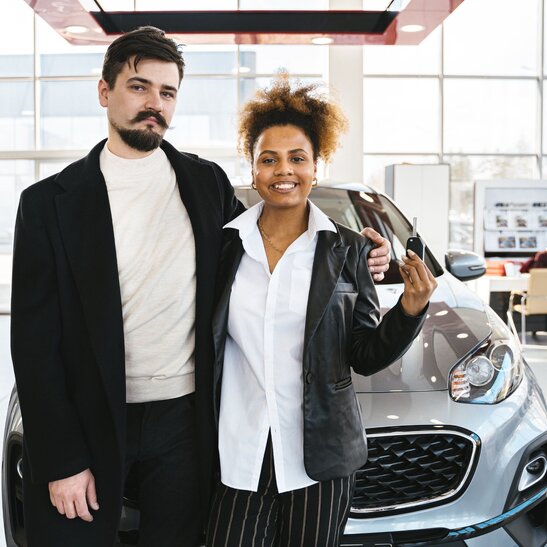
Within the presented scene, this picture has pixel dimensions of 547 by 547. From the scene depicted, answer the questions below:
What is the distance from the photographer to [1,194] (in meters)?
11.3

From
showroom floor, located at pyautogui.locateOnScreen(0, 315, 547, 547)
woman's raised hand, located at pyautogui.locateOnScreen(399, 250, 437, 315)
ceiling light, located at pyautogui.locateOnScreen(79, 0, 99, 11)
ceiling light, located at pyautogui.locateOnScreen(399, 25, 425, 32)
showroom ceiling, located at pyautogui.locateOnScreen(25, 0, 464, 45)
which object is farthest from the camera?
ceiling light, located at pyautogui.locateOnScreen(399, 25, 425, 32)

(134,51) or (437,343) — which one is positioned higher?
(134,51)

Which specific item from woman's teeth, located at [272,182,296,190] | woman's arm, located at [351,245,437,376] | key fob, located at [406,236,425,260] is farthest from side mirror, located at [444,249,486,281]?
woman's teeth, located at [272,182,296,190]

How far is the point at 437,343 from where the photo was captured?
222 centimetres

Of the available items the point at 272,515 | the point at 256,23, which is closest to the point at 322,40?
the point at 256,23

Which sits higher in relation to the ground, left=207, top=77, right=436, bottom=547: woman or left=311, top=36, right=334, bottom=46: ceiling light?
left=311, top=36, right=334, bottom=46: ceiling light

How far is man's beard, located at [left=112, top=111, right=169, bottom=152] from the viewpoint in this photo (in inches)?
61.5

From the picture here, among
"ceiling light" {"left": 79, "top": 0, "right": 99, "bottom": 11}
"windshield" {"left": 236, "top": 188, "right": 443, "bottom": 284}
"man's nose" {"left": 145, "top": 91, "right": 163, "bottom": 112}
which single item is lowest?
"windshield" {"left": 236, "top": 188, "right": 443, "bottom": 284}

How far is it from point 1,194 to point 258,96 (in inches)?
418

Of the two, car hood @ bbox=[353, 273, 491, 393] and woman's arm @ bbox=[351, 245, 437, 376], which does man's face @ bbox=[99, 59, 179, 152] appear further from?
car hood @ bbox=[353, 273, 491, 393]

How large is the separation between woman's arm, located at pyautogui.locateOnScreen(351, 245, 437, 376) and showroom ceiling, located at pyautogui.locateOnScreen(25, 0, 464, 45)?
5.59 metres

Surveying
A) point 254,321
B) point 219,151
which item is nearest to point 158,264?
point 254,321

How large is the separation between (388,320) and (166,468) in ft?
1.93

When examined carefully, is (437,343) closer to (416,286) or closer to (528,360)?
(416,286)
